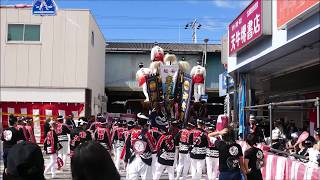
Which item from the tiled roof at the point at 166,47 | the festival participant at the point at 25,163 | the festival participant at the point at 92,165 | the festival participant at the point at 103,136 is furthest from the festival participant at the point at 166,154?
the tiled roof at the point at 166,47

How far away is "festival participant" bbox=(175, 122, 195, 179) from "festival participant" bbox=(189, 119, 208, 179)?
0.20 metres

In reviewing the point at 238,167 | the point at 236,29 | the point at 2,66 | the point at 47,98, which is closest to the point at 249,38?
the point at 236,29

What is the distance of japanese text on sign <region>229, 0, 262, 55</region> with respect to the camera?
42.8 feet

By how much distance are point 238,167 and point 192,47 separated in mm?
30437

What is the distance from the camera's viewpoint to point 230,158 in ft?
24.7

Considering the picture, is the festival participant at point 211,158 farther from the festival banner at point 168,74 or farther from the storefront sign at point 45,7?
the storefront sign at point 45,7

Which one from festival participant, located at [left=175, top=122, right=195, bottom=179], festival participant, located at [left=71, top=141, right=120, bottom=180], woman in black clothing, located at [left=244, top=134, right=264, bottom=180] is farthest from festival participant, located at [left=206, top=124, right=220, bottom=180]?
festival participant, located at [left=71, top=141, right=120, bottom=180]

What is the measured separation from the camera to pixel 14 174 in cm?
318

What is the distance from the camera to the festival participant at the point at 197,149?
12.0 meters

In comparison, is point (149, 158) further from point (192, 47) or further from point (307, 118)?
A: point (192, 47)

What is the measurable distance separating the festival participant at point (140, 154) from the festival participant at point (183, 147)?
6.44ft

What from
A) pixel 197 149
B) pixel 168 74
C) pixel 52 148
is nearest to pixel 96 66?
pixel 168 74

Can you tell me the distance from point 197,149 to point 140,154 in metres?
2.25

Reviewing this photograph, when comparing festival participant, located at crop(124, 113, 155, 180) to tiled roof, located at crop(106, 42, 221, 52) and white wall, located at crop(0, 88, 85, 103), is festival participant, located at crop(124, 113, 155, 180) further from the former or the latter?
tiled roof, located at crop(106, 42, 221, 52)
